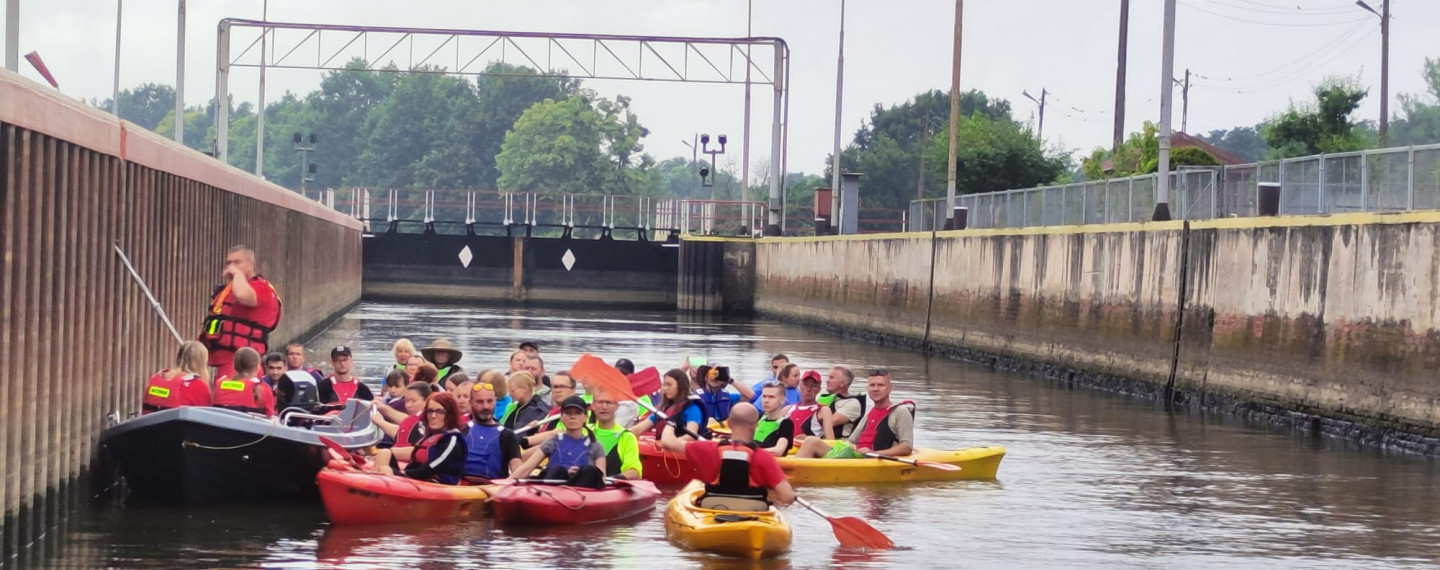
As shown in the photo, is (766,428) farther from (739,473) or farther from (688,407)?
(739,473)

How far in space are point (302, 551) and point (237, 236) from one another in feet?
45.5

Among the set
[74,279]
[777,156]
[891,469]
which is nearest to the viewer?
[74,279]

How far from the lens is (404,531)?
46.2 feet

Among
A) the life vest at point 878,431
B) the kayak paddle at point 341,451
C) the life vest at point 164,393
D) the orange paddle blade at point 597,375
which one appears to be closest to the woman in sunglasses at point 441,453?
the kayak paddle at point 341,451

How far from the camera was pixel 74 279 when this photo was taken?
14.1 metres

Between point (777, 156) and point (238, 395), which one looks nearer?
point (238, 395)

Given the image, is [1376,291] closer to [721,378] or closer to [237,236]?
[721,378]

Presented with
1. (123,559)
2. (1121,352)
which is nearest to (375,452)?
(123,559)

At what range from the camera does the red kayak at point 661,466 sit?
17.7 m

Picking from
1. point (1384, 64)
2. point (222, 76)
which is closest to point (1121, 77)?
point (1384, 64)

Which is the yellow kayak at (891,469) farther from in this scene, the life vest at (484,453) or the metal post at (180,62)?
the metal post at (180,62)

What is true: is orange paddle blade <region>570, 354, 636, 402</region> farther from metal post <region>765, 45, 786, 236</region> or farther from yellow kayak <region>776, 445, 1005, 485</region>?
metal post <region>765, 45, 786, 236</region>

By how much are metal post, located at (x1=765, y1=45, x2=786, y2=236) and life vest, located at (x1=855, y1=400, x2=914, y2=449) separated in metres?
42.2

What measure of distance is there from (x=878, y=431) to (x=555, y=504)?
185 inches
